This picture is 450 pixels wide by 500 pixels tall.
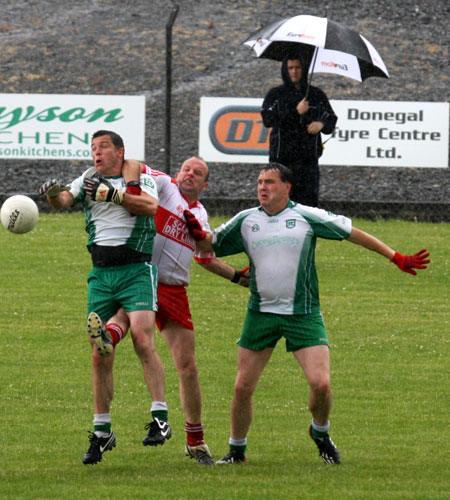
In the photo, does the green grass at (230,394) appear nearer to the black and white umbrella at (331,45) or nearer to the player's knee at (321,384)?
the player's knee at (321,384)

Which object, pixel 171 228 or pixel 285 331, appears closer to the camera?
pixel 285 331

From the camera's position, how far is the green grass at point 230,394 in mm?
7340

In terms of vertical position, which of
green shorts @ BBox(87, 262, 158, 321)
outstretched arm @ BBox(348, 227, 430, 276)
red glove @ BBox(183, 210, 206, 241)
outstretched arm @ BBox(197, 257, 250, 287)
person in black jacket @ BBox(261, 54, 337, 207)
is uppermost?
person in black jacket @ BBox(261, 54, 337, 207)

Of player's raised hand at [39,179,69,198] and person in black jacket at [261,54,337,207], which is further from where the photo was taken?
person in black jacket at [261,54,337,207]

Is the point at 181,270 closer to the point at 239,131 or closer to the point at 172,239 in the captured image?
the point at 172,239

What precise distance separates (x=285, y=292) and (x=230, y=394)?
2.76 meters

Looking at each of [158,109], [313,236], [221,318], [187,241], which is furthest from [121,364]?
[158,109]

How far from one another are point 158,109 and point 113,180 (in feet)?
63.4

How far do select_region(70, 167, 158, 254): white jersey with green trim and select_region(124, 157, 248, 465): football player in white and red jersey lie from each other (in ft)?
0.78

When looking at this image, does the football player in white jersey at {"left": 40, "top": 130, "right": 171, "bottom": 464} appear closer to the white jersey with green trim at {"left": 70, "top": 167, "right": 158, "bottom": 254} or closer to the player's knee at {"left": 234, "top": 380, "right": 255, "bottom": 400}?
the white jersey with green trim at {"left": 70, "top": 167, "right": 158, "bottom": 254}

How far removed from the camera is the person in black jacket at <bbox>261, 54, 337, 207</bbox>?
1466 cm

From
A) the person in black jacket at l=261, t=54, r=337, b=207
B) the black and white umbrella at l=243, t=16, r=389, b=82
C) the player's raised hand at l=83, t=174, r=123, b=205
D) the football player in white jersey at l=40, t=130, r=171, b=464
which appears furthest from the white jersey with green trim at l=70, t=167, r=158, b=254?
the black and white umbrella at l=243, t=16, r=389, b=82

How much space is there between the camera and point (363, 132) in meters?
20.4

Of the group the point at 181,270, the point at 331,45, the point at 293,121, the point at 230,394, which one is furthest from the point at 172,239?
the point at 331,45
